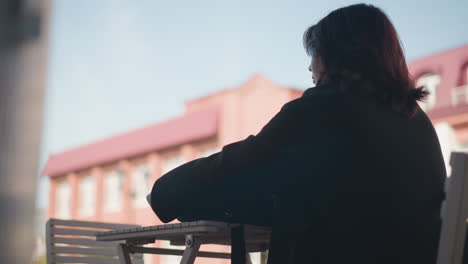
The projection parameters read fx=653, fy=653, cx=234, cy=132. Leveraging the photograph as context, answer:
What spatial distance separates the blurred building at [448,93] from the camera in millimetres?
17922

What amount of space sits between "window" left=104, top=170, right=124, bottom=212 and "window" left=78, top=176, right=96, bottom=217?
84 cm

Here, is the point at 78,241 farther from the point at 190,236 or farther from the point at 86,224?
the point at 190,236

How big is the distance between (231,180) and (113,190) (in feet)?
94.5

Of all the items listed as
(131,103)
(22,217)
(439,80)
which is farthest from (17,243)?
(131,103)

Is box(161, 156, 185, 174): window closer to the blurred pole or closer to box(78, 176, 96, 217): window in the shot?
box(78, 176, 96, 217): window

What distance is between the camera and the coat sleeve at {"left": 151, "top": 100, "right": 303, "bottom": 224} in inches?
58.6

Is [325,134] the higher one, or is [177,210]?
[325,134]

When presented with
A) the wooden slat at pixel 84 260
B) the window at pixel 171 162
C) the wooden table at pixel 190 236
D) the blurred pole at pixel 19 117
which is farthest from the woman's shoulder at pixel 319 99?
the window at pixel 171 162

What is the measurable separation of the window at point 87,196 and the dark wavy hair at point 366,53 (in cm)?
2990

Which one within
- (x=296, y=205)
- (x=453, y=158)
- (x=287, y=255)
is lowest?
(x=287, y=255)

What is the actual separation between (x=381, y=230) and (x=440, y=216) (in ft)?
0.74

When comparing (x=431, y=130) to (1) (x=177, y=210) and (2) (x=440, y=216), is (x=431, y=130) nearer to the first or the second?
(2) (x=440, y=216)

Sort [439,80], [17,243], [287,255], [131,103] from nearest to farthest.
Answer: [17,243], [287,255], [439,80], [131,103]

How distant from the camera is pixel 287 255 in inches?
54.9
